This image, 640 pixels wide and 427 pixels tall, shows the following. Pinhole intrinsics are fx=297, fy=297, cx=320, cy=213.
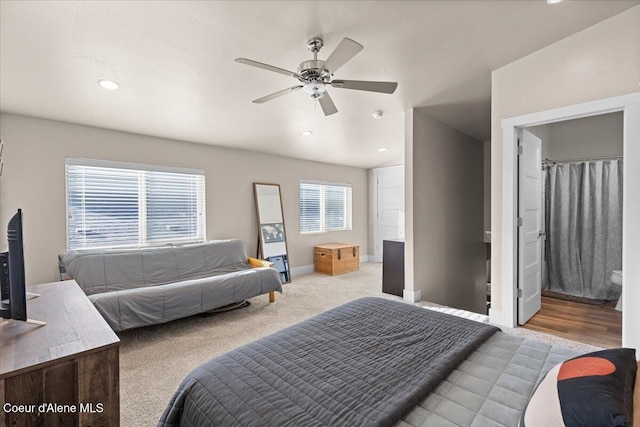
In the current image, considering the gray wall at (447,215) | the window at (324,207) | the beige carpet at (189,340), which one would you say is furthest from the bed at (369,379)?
the window at (324,207)

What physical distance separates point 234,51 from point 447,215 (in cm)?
358

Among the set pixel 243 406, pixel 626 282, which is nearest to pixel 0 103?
pixel 243 406

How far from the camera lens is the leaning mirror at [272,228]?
5.05m

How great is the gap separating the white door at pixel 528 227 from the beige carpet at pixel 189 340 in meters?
0.46

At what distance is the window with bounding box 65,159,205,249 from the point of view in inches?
138

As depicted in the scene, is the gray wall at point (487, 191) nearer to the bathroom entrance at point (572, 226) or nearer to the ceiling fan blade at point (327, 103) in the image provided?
the bathroom entrance at point (572, 226)

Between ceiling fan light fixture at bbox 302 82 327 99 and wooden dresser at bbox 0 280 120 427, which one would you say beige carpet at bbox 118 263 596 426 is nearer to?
wooden dresser at bbox 0 280 120 427

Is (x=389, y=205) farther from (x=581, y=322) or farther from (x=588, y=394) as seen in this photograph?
(x=588, y=394)

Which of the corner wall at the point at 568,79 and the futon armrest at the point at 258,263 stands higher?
the corner wall at the point at 568,79

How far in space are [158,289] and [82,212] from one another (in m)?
1.55

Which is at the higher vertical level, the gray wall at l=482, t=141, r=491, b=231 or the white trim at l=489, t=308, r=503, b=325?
the gray wall at l=482, t=141, r=491, b=231

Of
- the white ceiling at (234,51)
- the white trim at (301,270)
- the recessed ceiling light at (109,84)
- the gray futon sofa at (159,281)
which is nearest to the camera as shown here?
the white ceiling at (234,51)

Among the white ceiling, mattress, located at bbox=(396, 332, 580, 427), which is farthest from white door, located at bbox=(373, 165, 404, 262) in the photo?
mattress, located at bbox=(396, 332, 580, 427)

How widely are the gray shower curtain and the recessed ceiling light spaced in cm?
539
